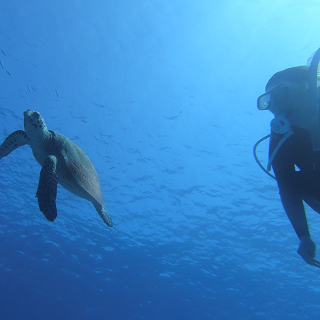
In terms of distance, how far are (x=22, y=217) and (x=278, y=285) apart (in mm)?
29292

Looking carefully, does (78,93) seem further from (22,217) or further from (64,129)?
(22,217)

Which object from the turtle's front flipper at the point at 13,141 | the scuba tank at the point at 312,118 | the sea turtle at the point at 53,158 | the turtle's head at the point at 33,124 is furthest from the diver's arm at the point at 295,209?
the turtle's front flipper at the point at 13,141

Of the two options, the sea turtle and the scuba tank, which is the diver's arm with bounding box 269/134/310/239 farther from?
the sea turtle

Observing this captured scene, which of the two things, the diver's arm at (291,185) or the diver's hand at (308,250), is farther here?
the diver's arm at (291,185)

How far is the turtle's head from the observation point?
4.67m

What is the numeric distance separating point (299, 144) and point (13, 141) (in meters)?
6.22

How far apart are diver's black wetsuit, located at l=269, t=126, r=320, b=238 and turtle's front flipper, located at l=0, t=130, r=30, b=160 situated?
18.1 ft

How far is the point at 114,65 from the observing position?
35.4 ft

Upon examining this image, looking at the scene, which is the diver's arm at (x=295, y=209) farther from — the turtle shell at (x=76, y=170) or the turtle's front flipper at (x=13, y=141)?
the turtle's front flipper at (x=13, y=141)

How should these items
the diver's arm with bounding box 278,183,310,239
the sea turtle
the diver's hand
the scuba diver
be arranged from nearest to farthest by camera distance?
the diver's hand
the scuba diver
the diver's arm with bounding box 278,183,310,239
the sea turtle

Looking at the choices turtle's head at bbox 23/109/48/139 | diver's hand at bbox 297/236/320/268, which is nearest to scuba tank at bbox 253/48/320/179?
diver's hand at bbox 297/236/320/268

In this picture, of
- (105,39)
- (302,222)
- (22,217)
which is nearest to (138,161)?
(105,39)

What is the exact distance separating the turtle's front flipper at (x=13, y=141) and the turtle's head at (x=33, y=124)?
1.83ft

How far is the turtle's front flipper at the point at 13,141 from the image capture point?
17.5ft
